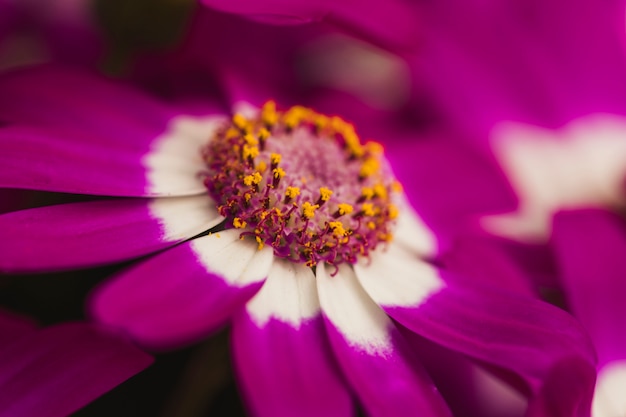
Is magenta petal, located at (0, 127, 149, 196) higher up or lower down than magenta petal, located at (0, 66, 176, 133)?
lower down

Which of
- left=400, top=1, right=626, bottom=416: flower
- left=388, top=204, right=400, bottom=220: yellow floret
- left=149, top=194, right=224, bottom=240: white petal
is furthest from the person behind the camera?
Result: left=400, top=1, right=626, bottom=416: flower

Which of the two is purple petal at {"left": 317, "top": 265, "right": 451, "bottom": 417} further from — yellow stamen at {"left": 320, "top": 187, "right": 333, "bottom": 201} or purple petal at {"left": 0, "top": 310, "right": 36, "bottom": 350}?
purple petal at {"left": 0, "top": 310, "right": 36, "bottom": 350}

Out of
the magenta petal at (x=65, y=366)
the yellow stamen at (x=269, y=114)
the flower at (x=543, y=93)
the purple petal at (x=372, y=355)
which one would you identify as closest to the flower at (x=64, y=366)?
the magenta petal at (x=65, y=366)

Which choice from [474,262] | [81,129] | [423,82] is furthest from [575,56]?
[81,129]

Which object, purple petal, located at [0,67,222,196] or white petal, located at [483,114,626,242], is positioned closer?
purple petal, located at [0,67,222,196]

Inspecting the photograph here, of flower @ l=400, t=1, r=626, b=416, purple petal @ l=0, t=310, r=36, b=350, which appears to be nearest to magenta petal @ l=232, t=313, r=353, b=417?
purple petal @ l=0, t=310, r=36, b=350

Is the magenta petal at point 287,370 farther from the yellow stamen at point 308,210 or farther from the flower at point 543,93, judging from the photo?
the flower at point 543,93

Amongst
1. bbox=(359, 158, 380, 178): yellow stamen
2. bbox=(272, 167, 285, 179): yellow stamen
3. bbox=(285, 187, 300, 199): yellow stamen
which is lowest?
bbox=(359, 158, 380, 178): yellow stamen

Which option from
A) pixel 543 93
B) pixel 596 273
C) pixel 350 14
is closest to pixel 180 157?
A: pixel 350 14

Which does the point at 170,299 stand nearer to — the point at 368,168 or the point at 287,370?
the point at 287,370
